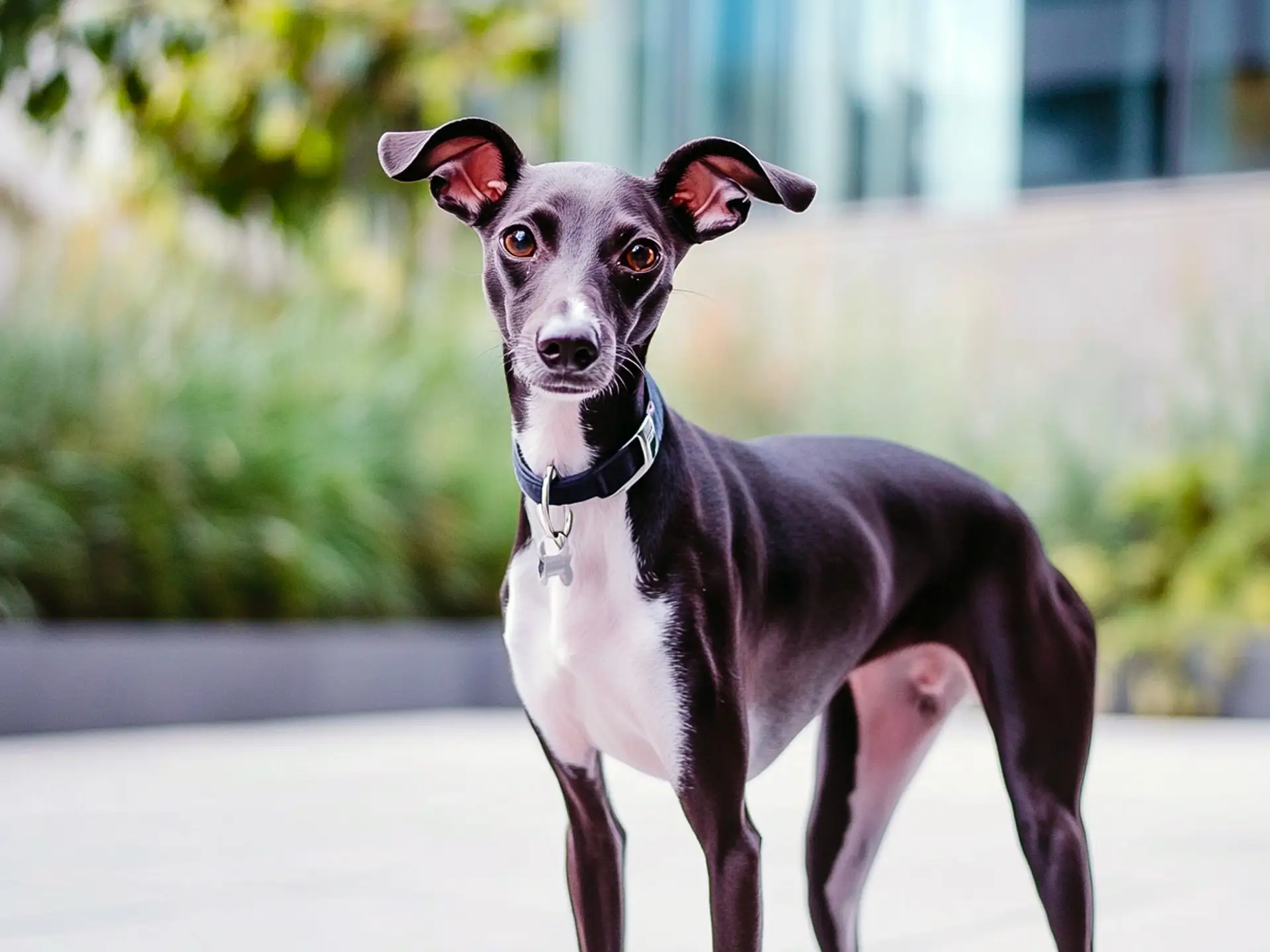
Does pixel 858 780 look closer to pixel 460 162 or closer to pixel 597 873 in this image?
pixel 597 873

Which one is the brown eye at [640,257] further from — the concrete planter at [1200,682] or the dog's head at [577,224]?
the concrete planter at [1200,682]

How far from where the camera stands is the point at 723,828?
2131 mm

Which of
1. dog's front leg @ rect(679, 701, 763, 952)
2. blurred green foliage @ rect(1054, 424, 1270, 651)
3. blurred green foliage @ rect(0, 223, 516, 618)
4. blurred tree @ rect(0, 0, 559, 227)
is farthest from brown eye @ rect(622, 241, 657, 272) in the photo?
blurred green foliage @ rect(1054, 424, 1270, 651)

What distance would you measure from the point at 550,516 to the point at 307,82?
24.7ft

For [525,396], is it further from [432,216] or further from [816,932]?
[432,216]

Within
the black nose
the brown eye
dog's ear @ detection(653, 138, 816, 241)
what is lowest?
the black nose

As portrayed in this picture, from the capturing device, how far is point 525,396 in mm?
2246

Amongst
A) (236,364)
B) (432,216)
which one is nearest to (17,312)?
(236,364)

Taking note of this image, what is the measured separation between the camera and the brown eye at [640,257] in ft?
7.06

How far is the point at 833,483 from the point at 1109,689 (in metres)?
6.49

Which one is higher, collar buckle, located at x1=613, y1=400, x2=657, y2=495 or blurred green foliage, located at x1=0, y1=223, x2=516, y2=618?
collar buckle, located at x1=613, y1=400, x2=657, y2=495

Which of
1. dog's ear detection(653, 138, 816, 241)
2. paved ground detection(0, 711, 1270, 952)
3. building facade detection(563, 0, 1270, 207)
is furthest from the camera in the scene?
building facade detection(563, 0, 1270, 207)

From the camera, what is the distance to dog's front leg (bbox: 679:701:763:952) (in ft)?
6.97

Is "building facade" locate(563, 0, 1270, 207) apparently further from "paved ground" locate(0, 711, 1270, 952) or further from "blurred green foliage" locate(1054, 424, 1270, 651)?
"paved ground" locate(0, 711, 1270, 952)
